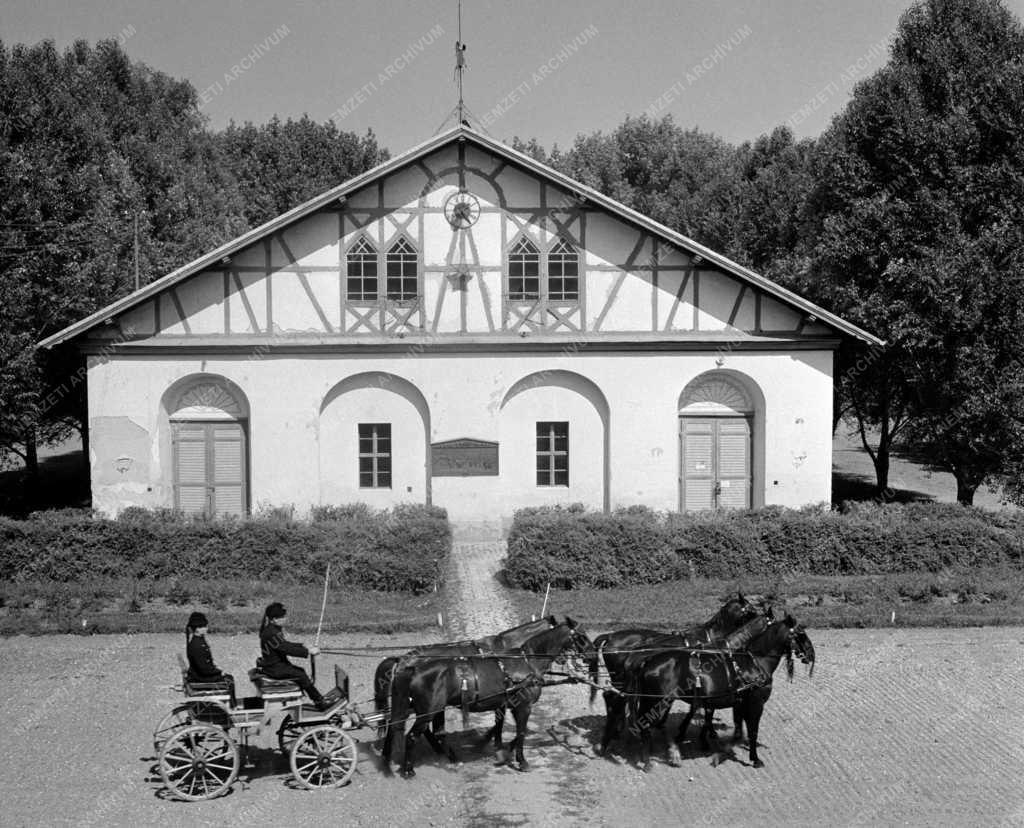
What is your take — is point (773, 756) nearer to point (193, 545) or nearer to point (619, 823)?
point (619, 823)

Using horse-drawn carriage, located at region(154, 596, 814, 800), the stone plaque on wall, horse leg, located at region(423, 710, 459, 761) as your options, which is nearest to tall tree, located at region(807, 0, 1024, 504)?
the stone plaque on wall

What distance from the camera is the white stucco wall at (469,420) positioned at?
27.0m

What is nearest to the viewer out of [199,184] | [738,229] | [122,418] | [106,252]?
[122,418]

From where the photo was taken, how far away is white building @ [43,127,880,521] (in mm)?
26859

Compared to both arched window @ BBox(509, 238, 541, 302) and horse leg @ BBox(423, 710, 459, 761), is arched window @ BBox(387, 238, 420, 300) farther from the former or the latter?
horse leg @ BBox(423, 710, 459, 761)

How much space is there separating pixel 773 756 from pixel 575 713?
2788 mm

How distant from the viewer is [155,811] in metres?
11.4

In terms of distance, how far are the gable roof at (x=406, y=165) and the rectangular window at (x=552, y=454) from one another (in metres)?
5.45

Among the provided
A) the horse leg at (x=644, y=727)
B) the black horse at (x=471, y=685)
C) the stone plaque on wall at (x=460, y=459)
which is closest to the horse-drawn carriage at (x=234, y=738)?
the black horse at (x=471, y=685)

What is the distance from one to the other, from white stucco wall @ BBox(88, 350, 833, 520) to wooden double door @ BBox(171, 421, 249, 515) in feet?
1.44

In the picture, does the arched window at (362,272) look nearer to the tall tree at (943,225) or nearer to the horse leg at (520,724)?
the tall tree at (943,225)

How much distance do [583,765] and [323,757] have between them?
9.88ft

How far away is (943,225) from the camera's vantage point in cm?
2800

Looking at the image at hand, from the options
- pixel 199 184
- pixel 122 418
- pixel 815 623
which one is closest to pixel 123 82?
pixel 199 184
